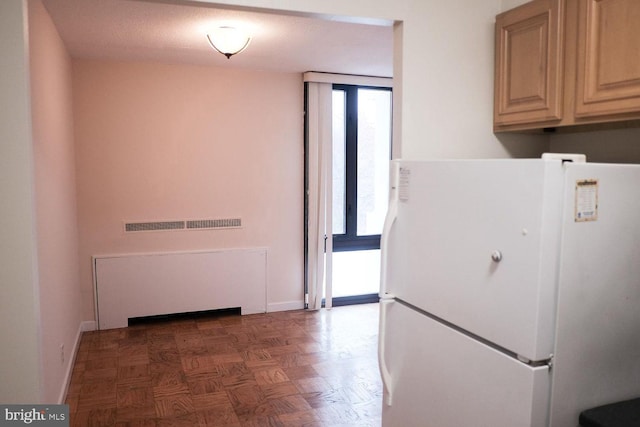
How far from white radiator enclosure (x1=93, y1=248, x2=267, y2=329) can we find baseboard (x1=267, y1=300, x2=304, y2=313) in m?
0.08

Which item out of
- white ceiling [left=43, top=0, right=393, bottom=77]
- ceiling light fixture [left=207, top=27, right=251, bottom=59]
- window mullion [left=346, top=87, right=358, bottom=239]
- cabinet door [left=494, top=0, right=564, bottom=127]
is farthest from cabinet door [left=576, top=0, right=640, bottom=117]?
window mullion [left=346, top=87, right=358, bottom=239]

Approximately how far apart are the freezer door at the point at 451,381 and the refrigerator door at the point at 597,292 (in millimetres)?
103

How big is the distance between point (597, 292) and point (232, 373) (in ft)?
8.94

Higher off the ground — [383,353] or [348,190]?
[348,190]

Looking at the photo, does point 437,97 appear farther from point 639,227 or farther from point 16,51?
point 16,51

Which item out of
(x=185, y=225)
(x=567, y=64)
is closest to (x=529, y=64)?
(x=567, y=64)

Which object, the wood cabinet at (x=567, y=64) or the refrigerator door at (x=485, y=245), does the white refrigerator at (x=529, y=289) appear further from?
the wood cabinet at (x=567, y=64)

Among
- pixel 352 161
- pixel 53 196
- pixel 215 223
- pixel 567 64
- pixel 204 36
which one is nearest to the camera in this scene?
pixel 567 64

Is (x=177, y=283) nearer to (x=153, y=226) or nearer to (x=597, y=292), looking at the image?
(x=153, y=226)

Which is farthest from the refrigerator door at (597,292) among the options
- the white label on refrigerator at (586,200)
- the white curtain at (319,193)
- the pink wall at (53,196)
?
the white curtain at (319,193)

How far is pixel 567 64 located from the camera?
196 cm

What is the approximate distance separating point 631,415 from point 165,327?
398 centimetres

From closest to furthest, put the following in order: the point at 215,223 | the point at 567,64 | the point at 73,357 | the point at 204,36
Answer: the point at 567,64 → the point at 204,36 → the point at 73,357 → the point at 215,223

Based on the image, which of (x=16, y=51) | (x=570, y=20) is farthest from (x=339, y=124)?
(x=16, y=51)
